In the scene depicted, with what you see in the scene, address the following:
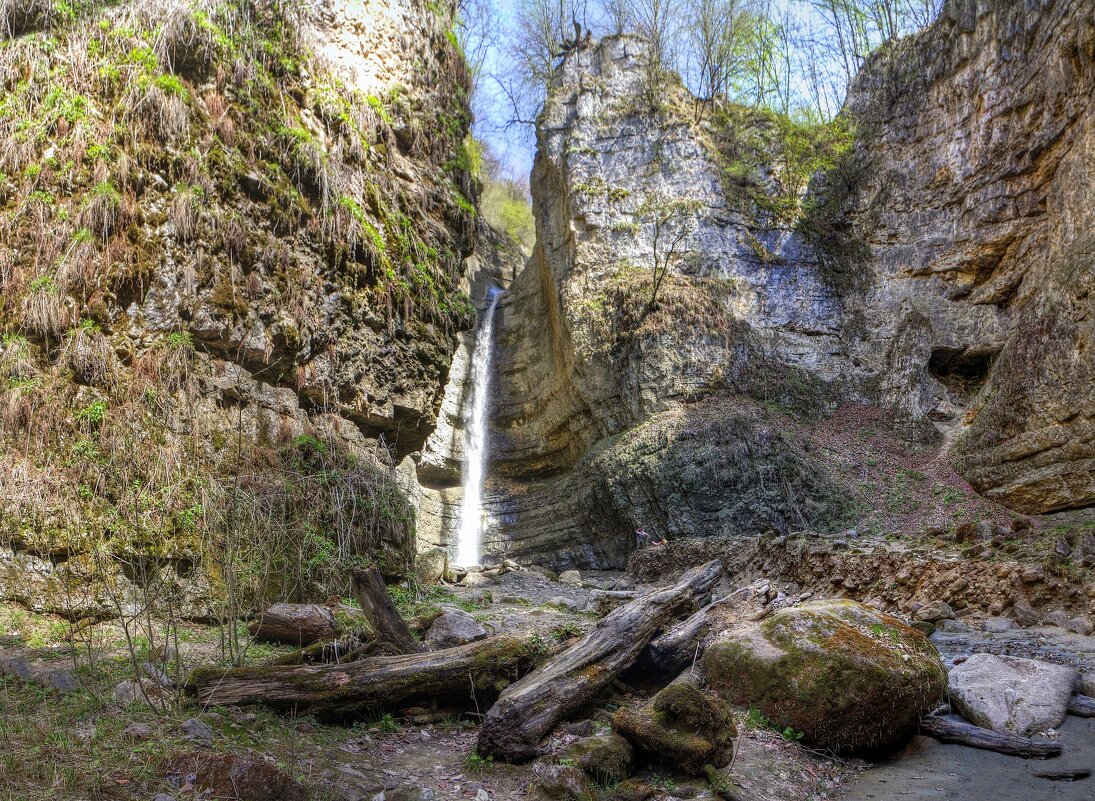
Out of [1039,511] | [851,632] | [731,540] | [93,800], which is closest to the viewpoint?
[93,800]

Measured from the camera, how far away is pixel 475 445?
20609mm

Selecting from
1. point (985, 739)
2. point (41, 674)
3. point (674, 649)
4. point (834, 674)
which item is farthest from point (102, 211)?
point (985, 739)

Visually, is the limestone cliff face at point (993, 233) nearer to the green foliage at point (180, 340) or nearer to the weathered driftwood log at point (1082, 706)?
the weathered driftwood log at point (1082, 706)

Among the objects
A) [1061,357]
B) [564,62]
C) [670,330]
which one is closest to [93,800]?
[1061,357]

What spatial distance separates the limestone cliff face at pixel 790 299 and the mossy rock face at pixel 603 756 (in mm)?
10786

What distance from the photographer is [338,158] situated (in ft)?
40.5

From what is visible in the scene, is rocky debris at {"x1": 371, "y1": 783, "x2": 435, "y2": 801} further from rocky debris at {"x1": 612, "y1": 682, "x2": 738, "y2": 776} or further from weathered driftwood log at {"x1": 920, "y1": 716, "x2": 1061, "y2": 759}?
weathered driftwood log at {"x1": 920, "y1": 716, "x2": 1061, "y2": 759}

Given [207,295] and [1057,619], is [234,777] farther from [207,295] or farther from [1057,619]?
[1057,619]

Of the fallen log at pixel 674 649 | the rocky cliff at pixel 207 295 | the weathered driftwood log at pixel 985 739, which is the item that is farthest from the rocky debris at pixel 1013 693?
the rocky cliff at pixel 207 295

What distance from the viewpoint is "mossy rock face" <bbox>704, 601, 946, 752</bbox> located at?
5.11 m

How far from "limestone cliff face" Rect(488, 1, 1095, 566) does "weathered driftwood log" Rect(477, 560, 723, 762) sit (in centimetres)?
895

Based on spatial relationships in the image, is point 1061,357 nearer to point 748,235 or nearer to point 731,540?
point 731,540

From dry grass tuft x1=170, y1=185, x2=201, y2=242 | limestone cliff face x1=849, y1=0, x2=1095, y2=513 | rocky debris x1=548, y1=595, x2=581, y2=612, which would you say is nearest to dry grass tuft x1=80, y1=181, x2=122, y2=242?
dry grass tuft x1=170, y1=185, x2=201, y2=242

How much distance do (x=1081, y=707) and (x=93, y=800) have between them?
23.4 feet
